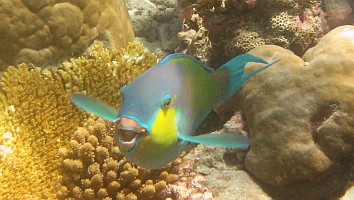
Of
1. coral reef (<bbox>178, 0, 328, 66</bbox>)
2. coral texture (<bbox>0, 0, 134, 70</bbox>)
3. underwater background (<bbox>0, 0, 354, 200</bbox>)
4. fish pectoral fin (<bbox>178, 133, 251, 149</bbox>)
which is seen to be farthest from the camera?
coral reef (<bbox>178, 0, 328, 66</bbox>)

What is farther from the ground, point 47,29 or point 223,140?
point 223,140

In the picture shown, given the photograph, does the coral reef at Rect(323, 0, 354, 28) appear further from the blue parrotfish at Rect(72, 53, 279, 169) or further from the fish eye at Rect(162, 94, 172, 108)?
the fish eye at Rect(162, 94, 172, 108)

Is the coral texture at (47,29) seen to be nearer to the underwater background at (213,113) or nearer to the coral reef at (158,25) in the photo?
the underwater background at (213,113)

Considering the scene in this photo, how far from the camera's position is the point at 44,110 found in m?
3.71

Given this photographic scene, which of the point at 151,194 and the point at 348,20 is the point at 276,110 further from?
the point at 348,20

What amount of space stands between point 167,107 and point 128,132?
0.19 meters

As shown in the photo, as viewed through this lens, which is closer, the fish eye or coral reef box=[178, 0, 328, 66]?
the fish eye

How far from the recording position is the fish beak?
125 centimetres

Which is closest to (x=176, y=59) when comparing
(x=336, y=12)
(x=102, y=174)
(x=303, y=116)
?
(x=102, y=174)

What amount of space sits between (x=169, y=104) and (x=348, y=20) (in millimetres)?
4475

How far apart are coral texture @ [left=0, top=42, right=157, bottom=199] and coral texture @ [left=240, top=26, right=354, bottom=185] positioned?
70.7 inches

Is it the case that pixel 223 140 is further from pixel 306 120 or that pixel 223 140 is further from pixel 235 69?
pixel 306 120

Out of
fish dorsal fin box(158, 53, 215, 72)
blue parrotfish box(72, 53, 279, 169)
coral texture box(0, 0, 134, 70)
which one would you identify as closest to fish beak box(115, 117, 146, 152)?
blue parrotfish box(72, 53, 279, 169)

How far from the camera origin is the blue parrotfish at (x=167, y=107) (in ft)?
4.25
